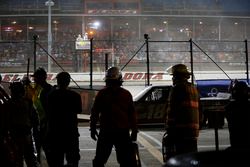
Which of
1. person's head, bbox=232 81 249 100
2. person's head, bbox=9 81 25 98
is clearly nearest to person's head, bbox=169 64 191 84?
person's head, bbox=232 81 249 100

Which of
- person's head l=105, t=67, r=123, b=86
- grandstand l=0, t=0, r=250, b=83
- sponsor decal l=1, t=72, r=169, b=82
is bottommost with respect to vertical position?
sponsor decal l=1, t=72, r=169, b=82

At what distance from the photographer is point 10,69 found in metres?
26.9

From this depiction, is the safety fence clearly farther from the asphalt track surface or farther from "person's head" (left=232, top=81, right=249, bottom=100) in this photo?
"person's head" (left=232, top=81, right=249, bottom=100)

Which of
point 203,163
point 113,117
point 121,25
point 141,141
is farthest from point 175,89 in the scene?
point 121,25

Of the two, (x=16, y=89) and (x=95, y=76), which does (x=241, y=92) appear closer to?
(x=16, y=89)

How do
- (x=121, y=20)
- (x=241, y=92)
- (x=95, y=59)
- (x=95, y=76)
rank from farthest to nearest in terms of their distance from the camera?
(x=121, y=20) → (x=95, y=59) → (x=95, y=76) → (x=241, y=92)

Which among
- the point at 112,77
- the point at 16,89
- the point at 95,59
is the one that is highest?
the point at 95,59

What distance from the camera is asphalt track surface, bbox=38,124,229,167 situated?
9.50 m

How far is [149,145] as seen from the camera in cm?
1177

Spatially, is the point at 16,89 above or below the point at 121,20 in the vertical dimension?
below

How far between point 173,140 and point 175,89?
66cm

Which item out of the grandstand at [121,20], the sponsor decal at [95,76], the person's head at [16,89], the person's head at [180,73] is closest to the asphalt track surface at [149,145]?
the person's head at [16,89]

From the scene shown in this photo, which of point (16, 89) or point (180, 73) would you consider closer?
point (180, 73)

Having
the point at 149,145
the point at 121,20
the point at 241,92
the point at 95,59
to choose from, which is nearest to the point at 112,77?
the point at 241,92
